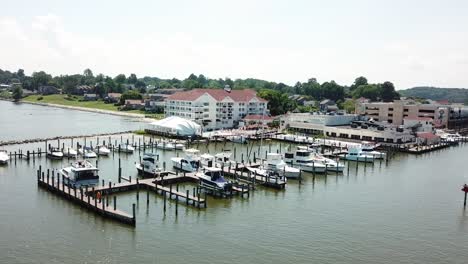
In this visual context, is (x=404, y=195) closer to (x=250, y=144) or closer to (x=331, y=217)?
(x=331, y=217)

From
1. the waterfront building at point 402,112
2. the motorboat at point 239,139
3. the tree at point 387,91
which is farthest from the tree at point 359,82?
the motorboat at point 239,139

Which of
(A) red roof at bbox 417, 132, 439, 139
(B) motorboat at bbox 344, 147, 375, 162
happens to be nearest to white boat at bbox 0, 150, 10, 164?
(B) motorboat at bbox 344, 147, 375, 162

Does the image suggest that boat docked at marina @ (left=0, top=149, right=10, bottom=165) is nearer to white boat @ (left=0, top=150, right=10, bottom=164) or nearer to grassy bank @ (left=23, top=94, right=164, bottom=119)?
white boat @ (left=0, top=150, right=10, bottom=164)

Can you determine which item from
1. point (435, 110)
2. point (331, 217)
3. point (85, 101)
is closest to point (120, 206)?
point (331, 217)

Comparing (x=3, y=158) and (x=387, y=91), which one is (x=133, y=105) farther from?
(x=387, y=91)

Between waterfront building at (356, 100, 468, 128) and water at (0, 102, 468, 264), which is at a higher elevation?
waterfront building at (356, 100, 468, 128)

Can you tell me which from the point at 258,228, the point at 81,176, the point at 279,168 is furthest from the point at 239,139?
the point at 258,228
